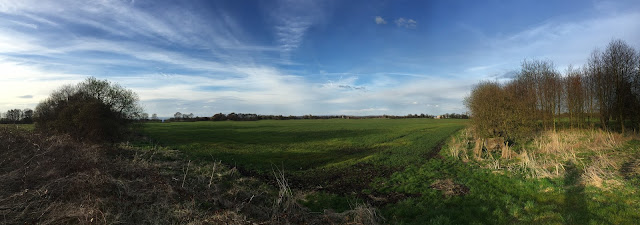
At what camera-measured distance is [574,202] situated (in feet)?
31.4

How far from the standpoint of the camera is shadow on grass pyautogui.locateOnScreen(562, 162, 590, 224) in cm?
809

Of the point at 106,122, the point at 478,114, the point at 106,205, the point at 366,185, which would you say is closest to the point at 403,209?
the point at 366,185

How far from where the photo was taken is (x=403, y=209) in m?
10.2

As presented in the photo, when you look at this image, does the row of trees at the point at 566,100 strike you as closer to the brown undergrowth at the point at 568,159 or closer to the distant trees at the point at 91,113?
the brown undergrowth at the point at 568,159

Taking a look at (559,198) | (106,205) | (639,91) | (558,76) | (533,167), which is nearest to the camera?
(106,205)

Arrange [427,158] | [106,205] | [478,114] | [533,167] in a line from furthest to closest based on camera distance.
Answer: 1. [478,114]
2. [427,158]
3. [533,167]
4. [106,205]

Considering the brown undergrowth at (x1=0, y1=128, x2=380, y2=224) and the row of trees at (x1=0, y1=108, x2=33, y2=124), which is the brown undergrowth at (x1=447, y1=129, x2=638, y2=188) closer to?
the brown undergrowth at (x1=0, y1=128, x2=380, y2=224)

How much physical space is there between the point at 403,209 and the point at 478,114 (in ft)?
62.5

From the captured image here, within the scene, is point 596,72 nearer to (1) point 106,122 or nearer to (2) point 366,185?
(2) point 366,185

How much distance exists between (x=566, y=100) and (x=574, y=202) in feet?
108

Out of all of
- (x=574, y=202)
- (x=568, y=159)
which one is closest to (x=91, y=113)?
(x=574, y=202)

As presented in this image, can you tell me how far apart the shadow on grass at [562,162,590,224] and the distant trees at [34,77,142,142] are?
31868mm


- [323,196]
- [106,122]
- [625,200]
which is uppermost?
[106,122]

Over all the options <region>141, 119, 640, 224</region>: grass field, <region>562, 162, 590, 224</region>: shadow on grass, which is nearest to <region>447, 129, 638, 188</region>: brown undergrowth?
<region>141, 119, 640, 224</region>: grass field
